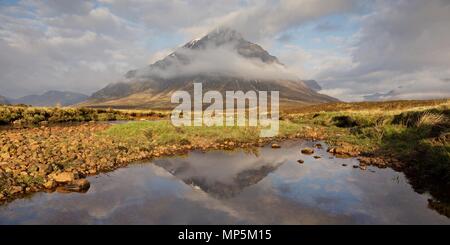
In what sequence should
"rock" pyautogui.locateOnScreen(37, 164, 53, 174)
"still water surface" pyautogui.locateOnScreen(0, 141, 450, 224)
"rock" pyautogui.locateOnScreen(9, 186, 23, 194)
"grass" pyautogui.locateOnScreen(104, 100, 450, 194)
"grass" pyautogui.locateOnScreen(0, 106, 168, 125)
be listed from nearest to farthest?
"still water surface" pyautogui.locateOnScreen(0, 141, 450, 224)
"rock" pyautogui.locateOnScreen(9, 186, 23, 194)
"rock" pyautogui.locateOnScreen(37, 164, 53, 174)
"grass" pyautogui.locateOnScreen(104, 100, 450, 194)
"grass" pyautogui.locateOnScreen(0, 106, 168, 125)

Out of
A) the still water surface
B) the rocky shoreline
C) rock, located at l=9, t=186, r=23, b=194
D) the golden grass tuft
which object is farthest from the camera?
the golden grass tuft

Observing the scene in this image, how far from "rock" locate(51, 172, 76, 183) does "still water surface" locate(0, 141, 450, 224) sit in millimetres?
860

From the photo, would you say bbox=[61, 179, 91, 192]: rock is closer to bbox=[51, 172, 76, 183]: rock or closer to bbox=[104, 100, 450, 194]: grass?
bbox=[51, 172, 76, 183]: rock

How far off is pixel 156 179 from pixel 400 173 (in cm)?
1071

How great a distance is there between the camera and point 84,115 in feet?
166

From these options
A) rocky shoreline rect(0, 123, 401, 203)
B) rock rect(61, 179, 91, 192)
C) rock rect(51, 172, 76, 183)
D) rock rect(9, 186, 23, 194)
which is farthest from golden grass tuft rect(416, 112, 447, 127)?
rock rect(9, 186, 23, 194)

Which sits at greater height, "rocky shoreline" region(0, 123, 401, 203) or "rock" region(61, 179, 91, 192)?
"rocky shoreline" region(0, 123, 401, 203)

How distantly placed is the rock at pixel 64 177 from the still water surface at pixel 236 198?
2.82 feet

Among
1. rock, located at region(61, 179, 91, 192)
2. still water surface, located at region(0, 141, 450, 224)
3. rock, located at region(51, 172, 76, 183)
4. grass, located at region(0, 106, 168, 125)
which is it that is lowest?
still water surface, located at region(0, 141, 450, 224)

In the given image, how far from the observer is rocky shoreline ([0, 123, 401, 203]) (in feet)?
41.6

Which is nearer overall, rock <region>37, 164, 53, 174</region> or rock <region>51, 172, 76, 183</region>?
rock <region>51, 172, 76, 183</region>

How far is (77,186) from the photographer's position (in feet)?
41.4

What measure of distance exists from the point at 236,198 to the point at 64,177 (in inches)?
268

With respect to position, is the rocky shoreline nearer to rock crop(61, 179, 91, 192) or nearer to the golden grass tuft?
rock crop(61, 179, 91, 192)
